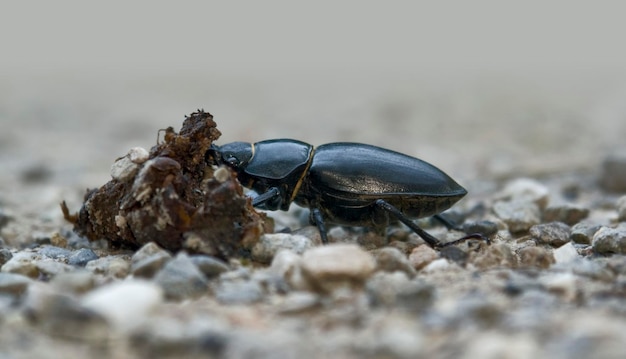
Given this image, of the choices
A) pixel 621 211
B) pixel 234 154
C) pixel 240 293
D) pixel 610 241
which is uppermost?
pixel 234 154

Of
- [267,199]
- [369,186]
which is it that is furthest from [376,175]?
[267,199]

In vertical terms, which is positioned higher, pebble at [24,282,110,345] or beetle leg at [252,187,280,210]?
beetle leg at [252,187,280,210]

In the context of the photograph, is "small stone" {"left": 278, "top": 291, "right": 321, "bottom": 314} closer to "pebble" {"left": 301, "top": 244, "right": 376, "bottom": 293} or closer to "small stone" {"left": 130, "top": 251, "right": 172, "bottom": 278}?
"pebble" {"left": 301, "top": 244, "right": 376, "bottom": 293}

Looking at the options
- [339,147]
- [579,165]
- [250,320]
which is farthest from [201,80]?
[250,320]

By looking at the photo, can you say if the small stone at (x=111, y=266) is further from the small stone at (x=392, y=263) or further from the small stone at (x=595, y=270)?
the small stone at (x=595, y=270)

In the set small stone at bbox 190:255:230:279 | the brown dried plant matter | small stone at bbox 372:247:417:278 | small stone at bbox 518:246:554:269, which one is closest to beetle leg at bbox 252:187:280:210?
the brown dried plant matter

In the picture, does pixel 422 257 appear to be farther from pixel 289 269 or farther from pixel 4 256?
pixel 4 256

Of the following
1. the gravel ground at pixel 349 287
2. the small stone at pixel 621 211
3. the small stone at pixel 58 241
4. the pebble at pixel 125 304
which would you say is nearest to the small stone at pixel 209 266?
the gravel ground at pixel 349 287
